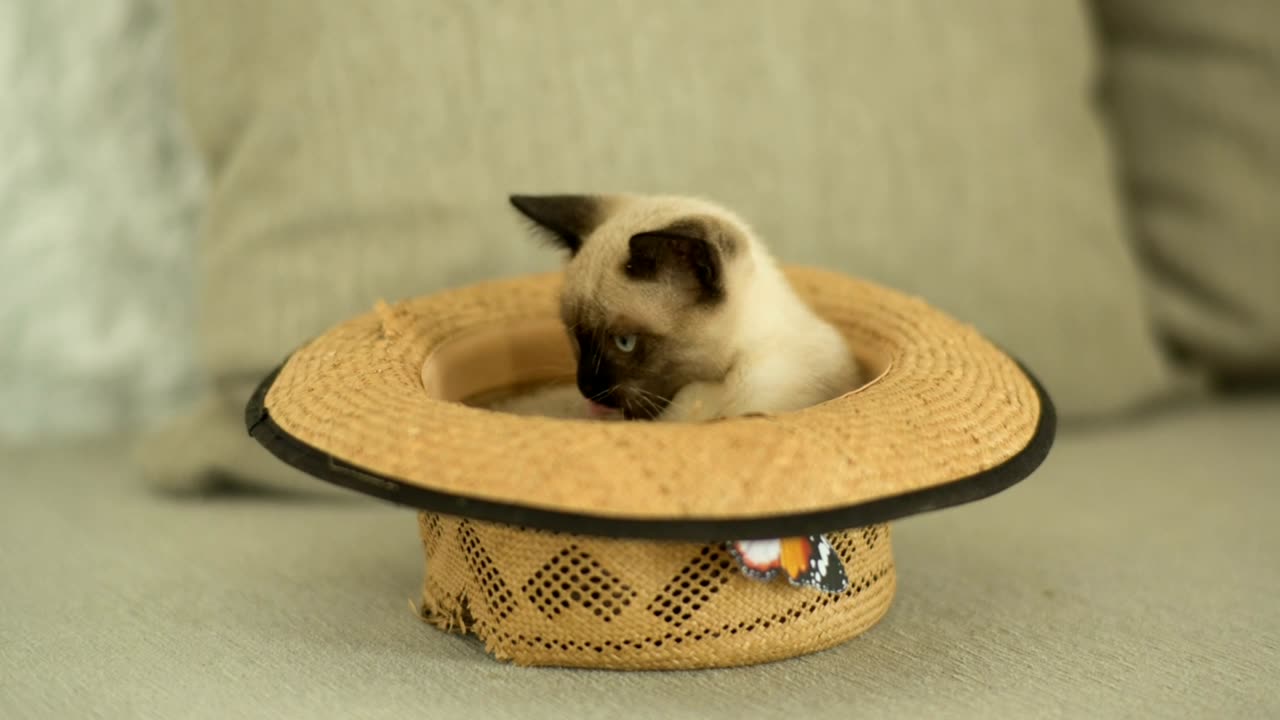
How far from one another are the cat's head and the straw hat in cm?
17

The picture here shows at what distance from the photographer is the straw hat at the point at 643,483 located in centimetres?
100

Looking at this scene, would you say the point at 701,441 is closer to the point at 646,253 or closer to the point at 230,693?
the point at 646,253

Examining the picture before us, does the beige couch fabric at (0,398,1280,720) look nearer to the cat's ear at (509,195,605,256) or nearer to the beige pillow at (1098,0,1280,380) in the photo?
the beige pillow at (1098,0,1280,380)

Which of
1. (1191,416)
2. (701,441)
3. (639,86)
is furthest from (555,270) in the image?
(1191,416)

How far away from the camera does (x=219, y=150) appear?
1667mm

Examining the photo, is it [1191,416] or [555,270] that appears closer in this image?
[555,270]

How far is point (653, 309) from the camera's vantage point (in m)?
1.28

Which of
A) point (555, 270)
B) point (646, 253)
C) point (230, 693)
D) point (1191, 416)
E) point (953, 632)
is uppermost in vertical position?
point (646, 253)

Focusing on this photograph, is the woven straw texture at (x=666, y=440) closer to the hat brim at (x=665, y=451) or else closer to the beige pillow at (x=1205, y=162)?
the hat brim at (x=665, y=451)

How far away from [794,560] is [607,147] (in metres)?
0.74

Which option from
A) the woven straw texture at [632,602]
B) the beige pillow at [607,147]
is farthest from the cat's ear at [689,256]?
the beige pillow at [607,147]

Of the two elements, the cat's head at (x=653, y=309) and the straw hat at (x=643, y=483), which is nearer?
the straw hat at (x=643, y=483)

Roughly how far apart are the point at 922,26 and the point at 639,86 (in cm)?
40

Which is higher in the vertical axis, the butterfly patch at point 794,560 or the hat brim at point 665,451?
the hat brim at point 665,451
